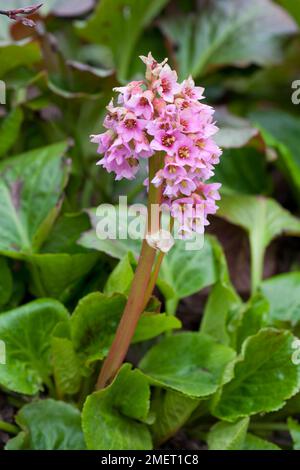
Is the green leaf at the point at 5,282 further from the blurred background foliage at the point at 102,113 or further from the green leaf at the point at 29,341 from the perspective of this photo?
the green leaf at the point at 29,341

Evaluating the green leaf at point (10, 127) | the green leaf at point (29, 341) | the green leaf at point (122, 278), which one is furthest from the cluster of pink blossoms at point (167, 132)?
the green leaf at point (10, 127)

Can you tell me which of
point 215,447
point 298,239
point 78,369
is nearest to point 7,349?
point 78,369

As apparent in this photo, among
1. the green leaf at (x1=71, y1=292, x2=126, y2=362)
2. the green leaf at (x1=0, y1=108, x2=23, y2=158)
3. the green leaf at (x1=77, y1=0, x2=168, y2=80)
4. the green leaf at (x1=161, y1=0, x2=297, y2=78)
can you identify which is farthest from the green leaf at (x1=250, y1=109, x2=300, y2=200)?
the green leaf at (x1=71, y1=292, x2=126, y2=362)

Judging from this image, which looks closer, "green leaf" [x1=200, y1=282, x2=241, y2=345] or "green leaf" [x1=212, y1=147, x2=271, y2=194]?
"green leaf" [x1=200, y1=282, x2=241, y2=345]

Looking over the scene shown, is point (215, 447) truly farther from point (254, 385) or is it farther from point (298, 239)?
point (298, 239)

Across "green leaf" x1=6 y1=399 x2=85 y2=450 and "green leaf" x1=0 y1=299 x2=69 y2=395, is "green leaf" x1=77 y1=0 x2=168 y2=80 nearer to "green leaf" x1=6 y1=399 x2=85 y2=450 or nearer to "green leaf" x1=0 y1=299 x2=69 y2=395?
"green leaf" x1=0 y1=299 x2=69 y2=395
